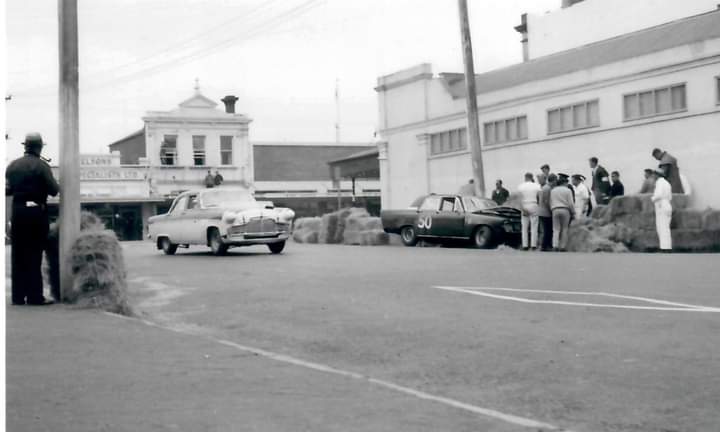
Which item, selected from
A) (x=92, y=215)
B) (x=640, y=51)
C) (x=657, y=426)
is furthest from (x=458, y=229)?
(x=657, y=426)

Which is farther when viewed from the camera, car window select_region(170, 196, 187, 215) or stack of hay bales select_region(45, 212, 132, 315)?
car window select_region(170, 196, 187, 215)

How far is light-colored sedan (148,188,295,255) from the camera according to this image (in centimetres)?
2122

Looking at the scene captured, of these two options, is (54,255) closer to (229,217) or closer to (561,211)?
(229,217)

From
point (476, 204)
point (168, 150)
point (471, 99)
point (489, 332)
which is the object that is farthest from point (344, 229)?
point (168, 150)

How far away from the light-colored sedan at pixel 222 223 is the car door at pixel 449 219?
416 cm

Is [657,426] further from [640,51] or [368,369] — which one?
[640,51]

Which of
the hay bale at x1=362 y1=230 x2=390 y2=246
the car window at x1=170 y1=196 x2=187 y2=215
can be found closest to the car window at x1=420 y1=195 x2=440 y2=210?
the hay bale at x1=362 y1=230 x2=390 y2=246

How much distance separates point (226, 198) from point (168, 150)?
1345 inches

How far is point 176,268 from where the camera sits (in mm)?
17047

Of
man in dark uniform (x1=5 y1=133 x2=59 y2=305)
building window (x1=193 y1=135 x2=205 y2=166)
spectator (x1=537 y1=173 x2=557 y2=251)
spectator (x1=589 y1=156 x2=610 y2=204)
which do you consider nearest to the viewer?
man in dark uniform (x1=5 y1=133 x2=59 y2=305)

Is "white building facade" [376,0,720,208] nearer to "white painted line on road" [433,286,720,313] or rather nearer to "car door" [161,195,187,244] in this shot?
"car door" [161,195,187,244]

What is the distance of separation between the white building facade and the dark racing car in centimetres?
511

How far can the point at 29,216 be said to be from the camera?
9.77 metres

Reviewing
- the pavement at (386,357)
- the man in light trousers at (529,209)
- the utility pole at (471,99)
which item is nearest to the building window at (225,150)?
the utility pole at (471,99)
